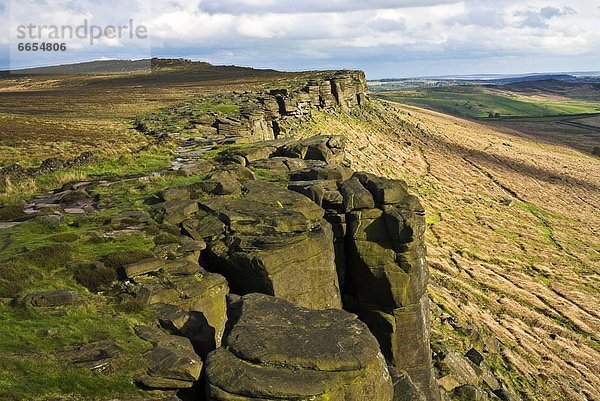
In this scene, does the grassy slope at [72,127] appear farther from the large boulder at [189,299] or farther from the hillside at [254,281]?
the large boulder at [189,299]

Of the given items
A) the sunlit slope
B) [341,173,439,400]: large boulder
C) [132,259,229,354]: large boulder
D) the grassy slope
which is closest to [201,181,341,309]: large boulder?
[132,259,229,354]: large boulder

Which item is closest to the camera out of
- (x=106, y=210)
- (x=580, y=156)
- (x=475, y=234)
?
(x=106, y=210)

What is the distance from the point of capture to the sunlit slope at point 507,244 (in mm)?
28984

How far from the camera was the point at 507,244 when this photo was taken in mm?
47594

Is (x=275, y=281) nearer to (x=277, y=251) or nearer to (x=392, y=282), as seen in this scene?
(x=277, y=251)

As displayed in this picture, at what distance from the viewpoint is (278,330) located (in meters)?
11.9

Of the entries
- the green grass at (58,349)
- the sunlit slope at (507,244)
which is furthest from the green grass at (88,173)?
the sunlit slope at (507,244)

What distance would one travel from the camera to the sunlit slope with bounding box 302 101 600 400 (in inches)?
1141

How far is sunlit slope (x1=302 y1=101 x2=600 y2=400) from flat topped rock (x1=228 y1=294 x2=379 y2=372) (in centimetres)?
1508

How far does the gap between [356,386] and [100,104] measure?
3212 inches

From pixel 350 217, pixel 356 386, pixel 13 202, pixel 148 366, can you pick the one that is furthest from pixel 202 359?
pixel 13 202

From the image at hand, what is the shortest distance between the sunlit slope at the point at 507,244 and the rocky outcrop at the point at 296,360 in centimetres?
1535

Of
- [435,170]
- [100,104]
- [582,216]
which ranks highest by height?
[100,104]

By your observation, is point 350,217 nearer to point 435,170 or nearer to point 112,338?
point 112,338
